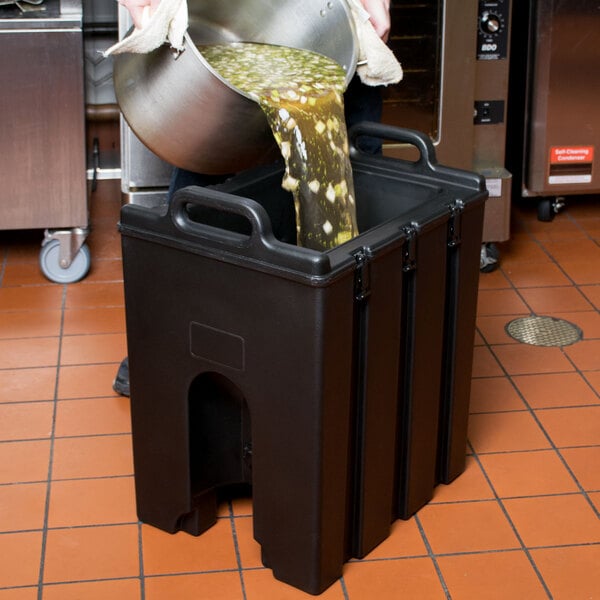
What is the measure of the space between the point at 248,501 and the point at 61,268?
3.96 feet

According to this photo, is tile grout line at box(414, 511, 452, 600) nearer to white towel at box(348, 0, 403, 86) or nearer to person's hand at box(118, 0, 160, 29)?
white towel at box(348, 0, 403, 86)

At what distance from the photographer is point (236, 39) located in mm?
2432

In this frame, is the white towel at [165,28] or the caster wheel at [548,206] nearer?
the white towel at [165,28]

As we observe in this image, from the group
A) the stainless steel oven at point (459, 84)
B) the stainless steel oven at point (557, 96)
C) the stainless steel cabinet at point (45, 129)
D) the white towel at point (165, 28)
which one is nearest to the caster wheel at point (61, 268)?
the stainless steel cabinet at point (45, 129)

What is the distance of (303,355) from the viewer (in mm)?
1912

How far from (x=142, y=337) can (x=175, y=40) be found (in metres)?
0.53

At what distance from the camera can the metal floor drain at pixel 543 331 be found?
3.04 m

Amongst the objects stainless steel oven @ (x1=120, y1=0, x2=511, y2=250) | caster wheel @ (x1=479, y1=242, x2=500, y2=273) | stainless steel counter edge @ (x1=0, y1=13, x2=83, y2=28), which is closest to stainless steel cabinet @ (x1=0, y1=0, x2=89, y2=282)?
stainless steel counter edge @ (x1=0, y1=13, x2=83, y2=28)

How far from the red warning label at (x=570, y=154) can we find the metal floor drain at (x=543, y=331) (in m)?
0.61

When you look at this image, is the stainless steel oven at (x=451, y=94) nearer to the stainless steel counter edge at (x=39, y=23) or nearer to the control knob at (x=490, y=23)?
the control knob at (x=490, y=23)

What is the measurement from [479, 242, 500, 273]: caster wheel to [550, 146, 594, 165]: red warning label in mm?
337

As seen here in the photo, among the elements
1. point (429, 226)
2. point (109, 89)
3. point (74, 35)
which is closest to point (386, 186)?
point (429, 226)

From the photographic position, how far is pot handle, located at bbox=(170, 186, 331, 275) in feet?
6.05

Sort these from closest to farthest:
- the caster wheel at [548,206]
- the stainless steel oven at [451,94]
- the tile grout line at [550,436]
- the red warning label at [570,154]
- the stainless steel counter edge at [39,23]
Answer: the tile grout line at [550,436] → the stainless steel counter edge at [39,23] → the stainless steel oven at [451,94] → the red warning label at [570,154] → the caster wheel at [548,206]
